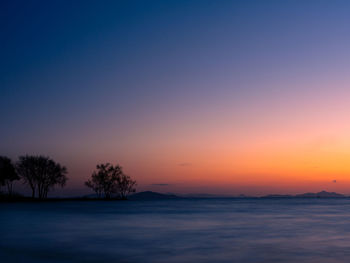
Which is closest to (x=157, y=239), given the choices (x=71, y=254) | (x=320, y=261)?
(x=71, y=254)

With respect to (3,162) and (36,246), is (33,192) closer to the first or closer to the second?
(3,162)

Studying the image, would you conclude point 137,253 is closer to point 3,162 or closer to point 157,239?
point 157,239

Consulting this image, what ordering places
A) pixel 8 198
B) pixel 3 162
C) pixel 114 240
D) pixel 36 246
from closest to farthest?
pixel 36 246 < pixel 114 240 < pixel 3 162 < pixel 8 198

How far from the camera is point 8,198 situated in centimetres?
7925

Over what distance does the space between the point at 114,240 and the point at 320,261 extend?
10336mm

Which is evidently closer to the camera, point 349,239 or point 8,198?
point 349,239

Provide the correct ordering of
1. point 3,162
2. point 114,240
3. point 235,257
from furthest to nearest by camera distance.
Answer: point 3,162 → point 114,240 → point 235,257

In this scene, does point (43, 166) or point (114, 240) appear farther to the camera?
point (43, 166)

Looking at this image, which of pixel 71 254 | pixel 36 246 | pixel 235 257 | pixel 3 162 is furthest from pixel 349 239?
pixel 3 162

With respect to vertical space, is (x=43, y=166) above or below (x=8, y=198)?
above

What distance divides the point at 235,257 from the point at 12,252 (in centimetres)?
917

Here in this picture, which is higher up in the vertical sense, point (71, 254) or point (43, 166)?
point (43, 166)

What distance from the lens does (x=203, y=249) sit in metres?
16.0

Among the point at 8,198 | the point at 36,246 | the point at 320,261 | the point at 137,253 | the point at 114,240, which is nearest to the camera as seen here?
the point at 320,261
